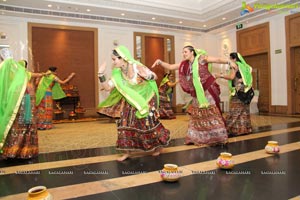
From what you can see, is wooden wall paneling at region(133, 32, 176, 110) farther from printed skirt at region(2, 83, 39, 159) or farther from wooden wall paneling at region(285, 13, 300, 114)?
printed skirt at region(2, 83, 39, 159)

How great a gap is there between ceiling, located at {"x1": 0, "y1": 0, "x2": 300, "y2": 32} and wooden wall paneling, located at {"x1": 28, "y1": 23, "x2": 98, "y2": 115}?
0.44 meters

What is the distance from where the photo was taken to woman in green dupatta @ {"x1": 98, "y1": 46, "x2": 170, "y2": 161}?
2754 millimetres

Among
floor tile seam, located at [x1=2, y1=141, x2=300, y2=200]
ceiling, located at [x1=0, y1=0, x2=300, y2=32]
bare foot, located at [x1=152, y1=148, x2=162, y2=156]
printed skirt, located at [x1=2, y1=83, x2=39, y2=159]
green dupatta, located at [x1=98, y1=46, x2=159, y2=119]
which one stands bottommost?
floor tile seam, located at [x1=2, y1=141, x2=300, y2=200]

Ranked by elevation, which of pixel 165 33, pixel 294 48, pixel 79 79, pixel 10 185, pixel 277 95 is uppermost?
pixel 165 33

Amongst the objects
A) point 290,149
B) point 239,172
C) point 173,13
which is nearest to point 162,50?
point 173,13

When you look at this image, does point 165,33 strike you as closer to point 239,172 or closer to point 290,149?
point 290,149

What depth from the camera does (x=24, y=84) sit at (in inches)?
116

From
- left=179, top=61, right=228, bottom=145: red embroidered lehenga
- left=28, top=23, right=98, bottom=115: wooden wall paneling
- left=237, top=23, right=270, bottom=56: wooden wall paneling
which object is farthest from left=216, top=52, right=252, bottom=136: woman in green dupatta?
left=28, top=23, right=98, bottom=115: wooden wall paneling

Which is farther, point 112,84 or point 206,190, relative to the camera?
point 112,84

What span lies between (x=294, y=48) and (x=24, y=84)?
7535 mm

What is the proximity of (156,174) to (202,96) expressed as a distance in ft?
4.76

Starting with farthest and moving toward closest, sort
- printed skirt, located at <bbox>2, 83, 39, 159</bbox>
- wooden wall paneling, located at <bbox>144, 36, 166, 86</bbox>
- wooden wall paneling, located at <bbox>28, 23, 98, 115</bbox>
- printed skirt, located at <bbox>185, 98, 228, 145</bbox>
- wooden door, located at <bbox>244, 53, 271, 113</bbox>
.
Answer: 1. wooden wall paneling, located at <bbox>144, 36, 166, 86</bbox>
2. wooden door, located at <bbox>244, 53, 271, 113</bbox>
3. wooden wall paneling, located at <bbox>28, 23, 98, 115</bbox>
4. printed skirt, located at <bbox>185, 98, 228, 145</bbox>
5. printed skirt, located at <bbox>2, 83, 39, 159</bbox>

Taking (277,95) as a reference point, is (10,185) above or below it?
below

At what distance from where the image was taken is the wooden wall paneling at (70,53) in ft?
25.0
